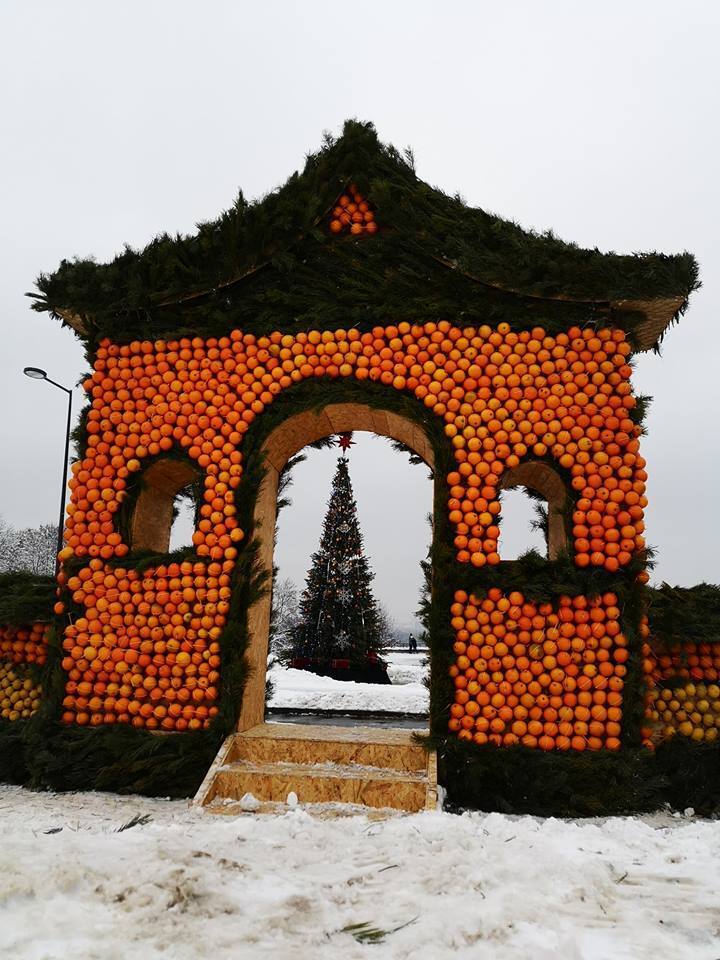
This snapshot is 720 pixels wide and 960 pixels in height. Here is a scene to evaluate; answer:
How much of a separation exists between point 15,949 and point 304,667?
583 inches

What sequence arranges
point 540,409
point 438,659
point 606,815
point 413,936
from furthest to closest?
point 540,409 → point 438,659 → point 606,815 → point 413,936

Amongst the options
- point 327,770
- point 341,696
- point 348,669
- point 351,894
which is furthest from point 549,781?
point 348,669

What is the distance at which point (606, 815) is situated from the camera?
5.36m

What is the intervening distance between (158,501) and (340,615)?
10.0m

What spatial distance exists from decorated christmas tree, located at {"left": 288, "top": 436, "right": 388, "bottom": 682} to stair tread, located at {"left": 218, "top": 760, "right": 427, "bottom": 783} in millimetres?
10819

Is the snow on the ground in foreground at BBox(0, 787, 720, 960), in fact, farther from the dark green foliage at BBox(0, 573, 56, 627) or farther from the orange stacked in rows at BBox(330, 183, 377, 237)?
the orange stacked in rows at BBox(330, 183, 377, 237)

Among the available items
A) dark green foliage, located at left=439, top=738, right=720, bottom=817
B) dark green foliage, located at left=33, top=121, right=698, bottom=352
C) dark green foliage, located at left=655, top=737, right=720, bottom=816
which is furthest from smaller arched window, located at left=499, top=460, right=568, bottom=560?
dark green foliage, located at left=439, top=738, right=720, bottom=817

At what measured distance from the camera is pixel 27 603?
6.50 metres

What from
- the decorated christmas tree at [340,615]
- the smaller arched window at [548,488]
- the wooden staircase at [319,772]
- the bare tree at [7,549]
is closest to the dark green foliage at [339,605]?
the decorated christmas tree at [340,615]

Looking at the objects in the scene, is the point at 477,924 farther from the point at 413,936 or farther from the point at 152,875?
the point at 152,875

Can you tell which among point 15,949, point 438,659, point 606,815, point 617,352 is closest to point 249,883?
point 15,949

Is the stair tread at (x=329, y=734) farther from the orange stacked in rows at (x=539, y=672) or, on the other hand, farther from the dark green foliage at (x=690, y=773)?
the dark green foliage at (x=690, y=773)

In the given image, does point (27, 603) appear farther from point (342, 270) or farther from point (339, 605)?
point (339, 605)

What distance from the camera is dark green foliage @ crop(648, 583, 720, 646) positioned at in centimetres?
598
